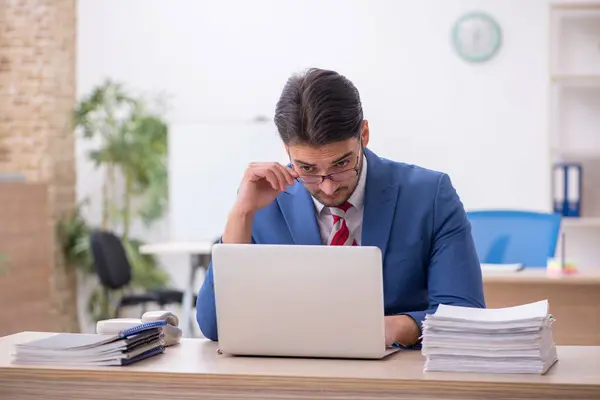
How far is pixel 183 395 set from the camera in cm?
197

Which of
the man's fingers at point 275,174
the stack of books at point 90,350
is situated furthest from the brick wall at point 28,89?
the stack of books at point 90,350

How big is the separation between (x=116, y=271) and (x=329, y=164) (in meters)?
4.19

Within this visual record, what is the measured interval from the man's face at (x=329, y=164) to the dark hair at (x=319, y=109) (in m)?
0.02

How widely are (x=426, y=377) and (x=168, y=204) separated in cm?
522

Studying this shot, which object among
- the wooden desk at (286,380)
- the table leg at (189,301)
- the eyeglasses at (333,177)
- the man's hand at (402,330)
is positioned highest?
the eyeglasses at (333,177)

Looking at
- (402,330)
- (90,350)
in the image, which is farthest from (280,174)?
(90,350)

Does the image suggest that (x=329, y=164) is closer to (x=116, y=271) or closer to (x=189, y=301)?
(x=189, y=301)

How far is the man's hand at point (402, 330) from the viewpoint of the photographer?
7.50 feet

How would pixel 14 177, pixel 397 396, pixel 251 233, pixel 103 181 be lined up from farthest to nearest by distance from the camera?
pixel 103 181 < pixel 14 177 < pixel 251 233 < pixel 397 396

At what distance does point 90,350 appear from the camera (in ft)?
6.89

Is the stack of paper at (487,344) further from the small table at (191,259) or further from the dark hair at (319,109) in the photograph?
the small table at (191,259)

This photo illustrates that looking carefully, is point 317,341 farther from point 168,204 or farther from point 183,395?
point 168,204

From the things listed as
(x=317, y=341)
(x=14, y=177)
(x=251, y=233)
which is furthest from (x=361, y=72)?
(x=317, y=341)

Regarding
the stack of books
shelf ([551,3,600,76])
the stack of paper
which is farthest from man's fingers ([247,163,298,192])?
shelf ([551,3,600,76])
